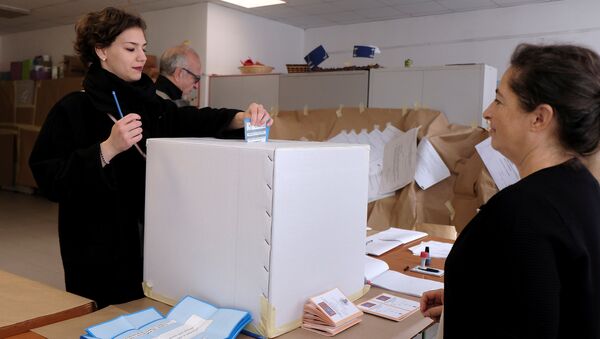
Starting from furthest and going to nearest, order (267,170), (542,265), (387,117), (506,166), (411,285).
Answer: (387,117) → (506,166) → (411,285) → (267,170) → (542,265)

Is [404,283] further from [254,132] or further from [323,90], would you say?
[323,90]

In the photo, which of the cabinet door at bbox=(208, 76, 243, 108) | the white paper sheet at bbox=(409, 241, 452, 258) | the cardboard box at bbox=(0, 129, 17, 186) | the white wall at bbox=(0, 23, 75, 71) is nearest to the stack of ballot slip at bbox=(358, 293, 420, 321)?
the white paper sheet at bbox=(409, 241, 452, 258)

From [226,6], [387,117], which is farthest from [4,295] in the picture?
[226,6]

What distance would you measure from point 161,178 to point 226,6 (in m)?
5.31

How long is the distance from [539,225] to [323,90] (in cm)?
404

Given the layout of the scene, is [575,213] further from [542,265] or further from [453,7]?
[453,7]

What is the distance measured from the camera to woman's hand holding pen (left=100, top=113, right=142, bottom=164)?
46.4 inches

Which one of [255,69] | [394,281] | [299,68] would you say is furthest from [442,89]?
[394,281]

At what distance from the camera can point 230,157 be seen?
3.42 feet

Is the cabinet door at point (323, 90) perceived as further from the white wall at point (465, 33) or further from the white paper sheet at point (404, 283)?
the white paper sheet at point (404, 283)

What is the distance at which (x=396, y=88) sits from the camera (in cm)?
412

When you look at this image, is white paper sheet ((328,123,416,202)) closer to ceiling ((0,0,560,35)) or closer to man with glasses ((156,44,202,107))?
man with glasses ((156,44,202,107))

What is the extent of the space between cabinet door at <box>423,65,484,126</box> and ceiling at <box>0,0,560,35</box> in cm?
213

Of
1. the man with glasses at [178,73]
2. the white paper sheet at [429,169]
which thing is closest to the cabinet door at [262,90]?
the man with glasses at [178,73]
